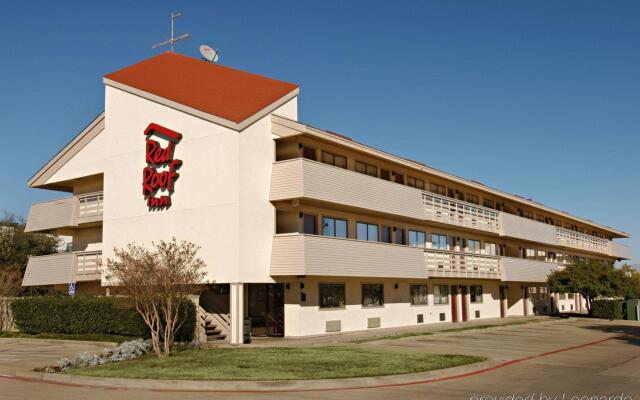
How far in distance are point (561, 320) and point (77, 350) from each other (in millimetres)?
35851

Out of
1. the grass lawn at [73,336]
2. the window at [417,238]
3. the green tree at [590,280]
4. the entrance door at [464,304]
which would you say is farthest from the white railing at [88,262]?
the green tree at [590,280]

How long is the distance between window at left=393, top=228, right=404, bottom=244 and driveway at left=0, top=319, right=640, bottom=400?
345 inches

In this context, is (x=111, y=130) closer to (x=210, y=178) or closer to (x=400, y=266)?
(x=210, y=178)

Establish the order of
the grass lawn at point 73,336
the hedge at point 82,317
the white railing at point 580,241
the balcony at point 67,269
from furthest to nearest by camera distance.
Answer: the white railing at point 580,241, the balcony at point 67,269, the grass lawn at point 73,336, the hedge at point 82,317

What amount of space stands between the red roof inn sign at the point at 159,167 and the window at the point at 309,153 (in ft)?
19.9

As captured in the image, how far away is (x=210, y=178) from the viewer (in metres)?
30.2

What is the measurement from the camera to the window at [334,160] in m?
34.4

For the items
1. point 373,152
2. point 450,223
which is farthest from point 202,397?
point 450,223

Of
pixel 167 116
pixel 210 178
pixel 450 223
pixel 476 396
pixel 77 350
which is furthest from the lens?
pixel 450 223

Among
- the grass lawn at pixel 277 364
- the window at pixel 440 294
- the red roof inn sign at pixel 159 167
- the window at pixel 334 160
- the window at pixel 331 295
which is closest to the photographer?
the grass lawn at pixel 277 364

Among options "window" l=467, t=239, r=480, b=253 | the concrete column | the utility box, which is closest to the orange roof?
the concrete column

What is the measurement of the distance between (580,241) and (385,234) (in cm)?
3624

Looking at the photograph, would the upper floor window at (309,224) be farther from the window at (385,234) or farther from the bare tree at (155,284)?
the bare tree at (155,284)

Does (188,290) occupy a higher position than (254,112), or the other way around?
(254,112)
